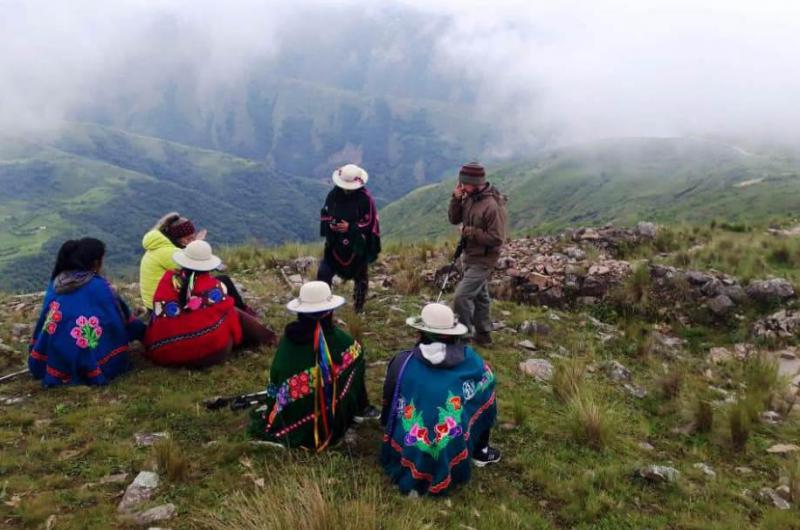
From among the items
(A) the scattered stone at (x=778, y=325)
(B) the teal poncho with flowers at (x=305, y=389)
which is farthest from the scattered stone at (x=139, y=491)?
(A) the scattered stone at (x=778, y=325)

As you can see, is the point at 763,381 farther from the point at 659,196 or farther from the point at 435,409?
the point at 659,196

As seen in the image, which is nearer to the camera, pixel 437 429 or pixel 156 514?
pixel 156 514

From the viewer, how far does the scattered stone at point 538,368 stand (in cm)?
816

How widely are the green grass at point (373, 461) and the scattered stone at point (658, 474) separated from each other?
7 cm

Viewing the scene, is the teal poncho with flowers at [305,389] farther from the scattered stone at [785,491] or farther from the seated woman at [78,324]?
the scattered stone at [785,491]

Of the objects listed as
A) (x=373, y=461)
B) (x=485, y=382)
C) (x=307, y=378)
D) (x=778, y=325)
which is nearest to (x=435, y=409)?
(x=485, y=382)

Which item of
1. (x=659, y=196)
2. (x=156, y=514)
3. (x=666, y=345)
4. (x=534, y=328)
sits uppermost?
(x=156, y=514)

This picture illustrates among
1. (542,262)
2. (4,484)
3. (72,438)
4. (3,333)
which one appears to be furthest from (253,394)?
(542,262)

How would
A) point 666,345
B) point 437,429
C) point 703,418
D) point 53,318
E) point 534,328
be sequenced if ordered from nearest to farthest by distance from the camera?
point 437,429, point 703,418, point 53,318, point 534,328, point 666,345

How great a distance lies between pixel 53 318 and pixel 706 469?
25.6 feet

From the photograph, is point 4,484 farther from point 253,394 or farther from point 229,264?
point 229,264

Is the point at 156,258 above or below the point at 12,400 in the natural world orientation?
above

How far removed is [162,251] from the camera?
8.19 m

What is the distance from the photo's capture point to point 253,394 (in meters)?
6.71
